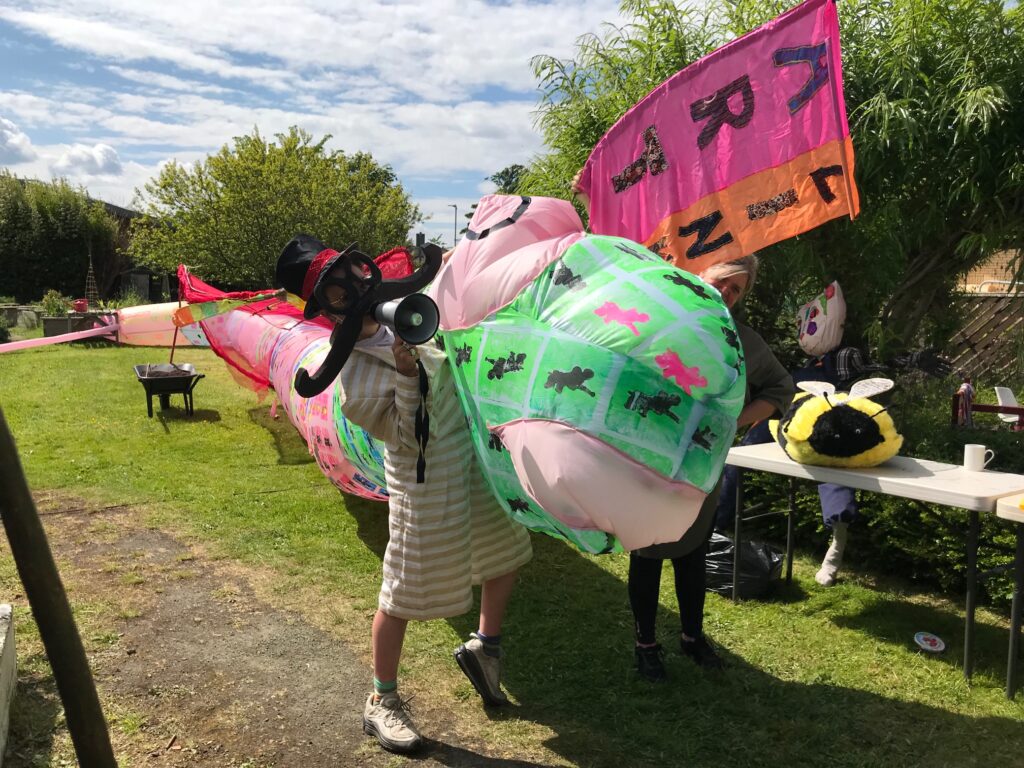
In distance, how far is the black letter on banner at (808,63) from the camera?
281 centimetres

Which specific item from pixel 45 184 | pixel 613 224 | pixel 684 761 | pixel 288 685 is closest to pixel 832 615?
pixel 684 761

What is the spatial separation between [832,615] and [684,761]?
5.37 ft

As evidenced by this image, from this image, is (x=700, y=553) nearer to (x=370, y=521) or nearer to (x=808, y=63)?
Answer: (x=808, y=63)

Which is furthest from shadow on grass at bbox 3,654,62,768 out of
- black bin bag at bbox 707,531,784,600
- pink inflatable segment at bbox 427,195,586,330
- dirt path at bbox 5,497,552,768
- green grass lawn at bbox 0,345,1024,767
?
black bin bag at bbox 707,531,784,600

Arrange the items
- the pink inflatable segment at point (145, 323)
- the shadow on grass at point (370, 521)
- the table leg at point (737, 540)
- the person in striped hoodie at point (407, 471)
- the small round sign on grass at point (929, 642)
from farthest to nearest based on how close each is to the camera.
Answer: the pink inflatable segment at point (145, 323)
the shadow on grass at point (370, 521)
the table leg at point (737, 540)
the small round sign on grass at point (929, 642)
the person in striped hoodie at point (407, 471)

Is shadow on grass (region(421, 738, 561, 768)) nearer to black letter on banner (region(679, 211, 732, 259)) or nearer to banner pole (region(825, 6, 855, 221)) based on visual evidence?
black letter on banner (region(679, 211, 732, 259))

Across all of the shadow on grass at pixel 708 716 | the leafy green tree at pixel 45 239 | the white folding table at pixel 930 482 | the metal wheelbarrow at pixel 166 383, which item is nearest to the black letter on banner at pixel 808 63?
the white folding table at pixel 930 482

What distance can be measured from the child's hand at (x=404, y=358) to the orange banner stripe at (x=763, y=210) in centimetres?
118

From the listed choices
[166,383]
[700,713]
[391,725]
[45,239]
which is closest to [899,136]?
[700,713]

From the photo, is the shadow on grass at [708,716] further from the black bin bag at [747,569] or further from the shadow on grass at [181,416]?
the shadow on grass at [181,416]

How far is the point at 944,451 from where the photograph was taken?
5043 mm

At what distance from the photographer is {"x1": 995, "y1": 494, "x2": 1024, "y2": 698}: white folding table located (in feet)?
9.86

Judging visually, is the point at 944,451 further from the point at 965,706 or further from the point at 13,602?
the point at 13,602

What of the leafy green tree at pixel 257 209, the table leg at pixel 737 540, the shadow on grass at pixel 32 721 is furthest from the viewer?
the leafy green tree at pixel 257 209
